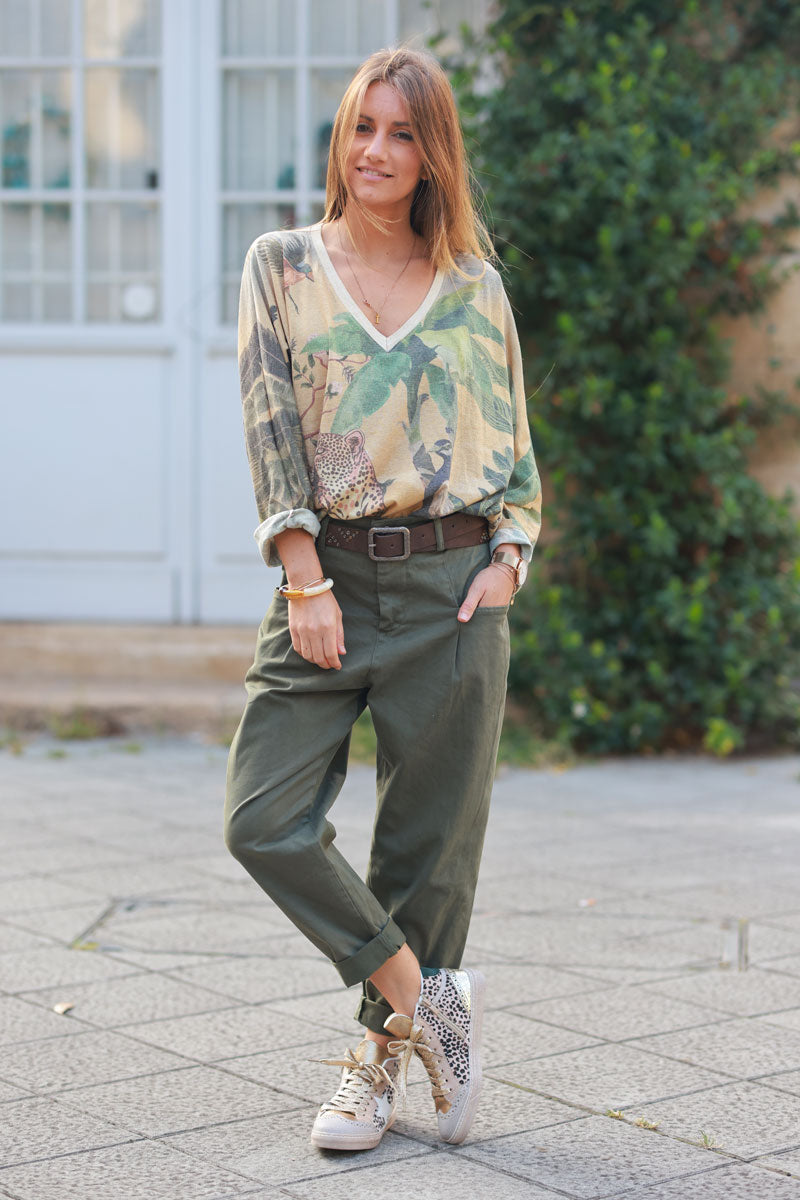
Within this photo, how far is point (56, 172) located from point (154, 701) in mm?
2580

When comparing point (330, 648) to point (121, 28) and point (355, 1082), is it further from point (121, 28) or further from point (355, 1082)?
point (121, 28)

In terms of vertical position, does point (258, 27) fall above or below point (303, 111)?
above

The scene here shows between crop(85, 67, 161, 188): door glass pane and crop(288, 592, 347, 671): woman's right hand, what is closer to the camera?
crop(288, 592, 347, 671): woman's right hand

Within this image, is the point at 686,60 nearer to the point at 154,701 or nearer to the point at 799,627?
the point at 799,627

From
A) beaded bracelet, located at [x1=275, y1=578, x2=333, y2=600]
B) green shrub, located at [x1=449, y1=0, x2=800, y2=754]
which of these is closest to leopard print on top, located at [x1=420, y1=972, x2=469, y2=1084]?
beaded bracelet, located at [x1=275, y1=578, x2=333, y2=600]

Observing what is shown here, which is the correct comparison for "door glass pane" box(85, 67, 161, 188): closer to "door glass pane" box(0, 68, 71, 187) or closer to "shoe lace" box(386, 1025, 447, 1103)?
"door glass pane" box(0, 68, 71, 187)

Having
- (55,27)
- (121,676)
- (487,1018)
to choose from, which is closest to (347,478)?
(487,1018)

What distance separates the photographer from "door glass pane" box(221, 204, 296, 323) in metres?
7.35

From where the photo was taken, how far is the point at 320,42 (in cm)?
730

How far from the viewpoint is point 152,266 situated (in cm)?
741

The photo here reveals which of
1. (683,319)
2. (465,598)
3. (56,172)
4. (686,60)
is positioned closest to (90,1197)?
(465,598)

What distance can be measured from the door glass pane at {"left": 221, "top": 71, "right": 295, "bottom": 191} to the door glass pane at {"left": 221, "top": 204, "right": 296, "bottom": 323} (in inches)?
4.0

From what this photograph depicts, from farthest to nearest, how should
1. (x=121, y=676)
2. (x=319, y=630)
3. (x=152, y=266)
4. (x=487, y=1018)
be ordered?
1. (x=152, y=266)
2. (x=121, y=676)
3. (x=487, y=1018)
4. (x=319, y=630)

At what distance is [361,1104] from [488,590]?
90 cm
